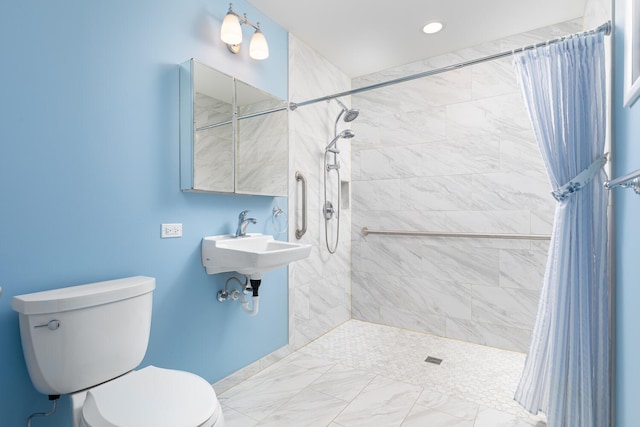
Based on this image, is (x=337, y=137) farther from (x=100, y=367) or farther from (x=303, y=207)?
(x=100, y=367)

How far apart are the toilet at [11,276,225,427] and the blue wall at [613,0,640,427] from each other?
1.43 m

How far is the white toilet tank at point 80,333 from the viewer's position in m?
1.11

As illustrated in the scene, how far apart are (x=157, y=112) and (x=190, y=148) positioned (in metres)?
0.22

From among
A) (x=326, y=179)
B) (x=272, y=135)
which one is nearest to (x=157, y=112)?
(x=272, y=135)

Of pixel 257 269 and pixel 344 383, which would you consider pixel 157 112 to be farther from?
pixel 344 383

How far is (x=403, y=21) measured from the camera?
2328mm

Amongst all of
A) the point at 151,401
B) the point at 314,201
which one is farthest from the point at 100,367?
the point at 314,201

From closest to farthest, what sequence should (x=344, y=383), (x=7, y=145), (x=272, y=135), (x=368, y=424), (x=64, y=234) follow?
(x=7, y=145), (x=64, y=234), (x=368, y=424), (x=344, y=383), (x=272, y=135)

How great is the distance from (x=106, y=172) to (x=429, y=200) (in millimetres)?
2351

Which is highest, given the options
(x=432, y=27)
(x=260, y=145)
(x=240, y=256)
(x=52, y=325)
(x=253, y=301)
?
(x=432, y=27)

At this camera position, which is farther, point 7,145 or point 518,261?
point 518,261

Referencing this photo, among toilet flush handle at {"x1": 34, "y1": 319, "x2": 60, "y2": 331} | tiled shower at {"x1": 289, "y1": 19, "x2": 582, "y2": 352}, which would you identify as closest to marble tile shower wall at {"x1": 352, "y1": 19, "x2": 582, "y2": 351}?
tiled shower at {"x1": 289, "y1": 19, "x2": 582, "y2": 352}

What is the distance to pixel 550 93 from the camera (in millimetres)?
1557

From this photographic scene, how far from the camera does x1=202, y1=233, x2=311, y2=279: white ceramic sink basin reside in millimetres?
1679
